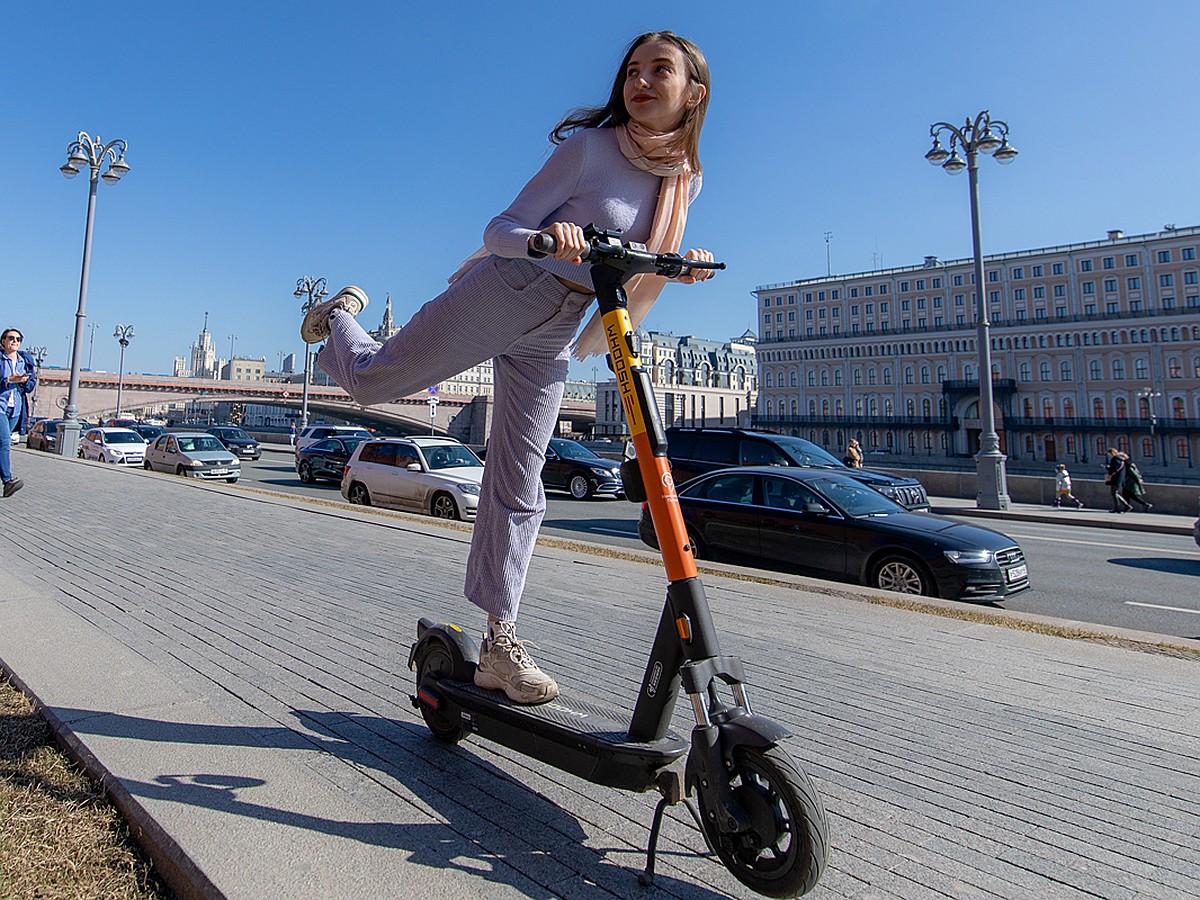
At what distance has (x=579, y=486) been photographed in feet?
67.7

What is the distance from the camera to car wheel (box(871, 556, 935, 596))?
7.77 metres

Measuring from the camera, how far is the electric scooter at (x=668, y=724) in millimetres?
1600

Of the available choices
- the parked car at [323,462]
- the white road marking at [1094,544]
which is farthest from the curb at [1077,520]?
the parked car at [323,462]

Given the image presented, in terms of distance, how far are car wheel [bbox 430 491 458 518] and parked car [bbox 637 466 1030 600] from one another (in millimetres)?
5856

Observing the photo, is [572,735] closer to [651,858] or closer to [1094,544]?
[651,858]

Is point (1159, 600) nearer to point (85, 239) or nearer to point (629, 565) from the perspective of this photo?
point (629, 565)

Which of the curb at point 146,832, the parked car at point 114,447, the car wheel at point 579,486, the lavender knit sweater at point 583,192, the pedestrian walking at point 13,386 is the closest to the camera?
the curb at point 146,832

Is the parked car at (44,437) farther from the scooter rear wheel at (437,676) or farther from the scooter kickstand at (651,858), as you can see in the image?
the scooter kickstand at (651,858)

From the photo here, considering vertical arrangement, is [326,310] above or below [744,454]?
below

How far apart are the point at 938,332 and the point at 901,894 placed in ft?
348

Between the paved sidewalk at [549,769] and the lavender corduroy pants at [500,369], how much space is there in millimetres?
625

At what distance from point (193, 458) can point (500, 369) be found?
22626 millimetres

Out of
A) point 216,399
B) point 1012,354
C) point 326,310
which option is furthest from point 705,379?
point 326,310

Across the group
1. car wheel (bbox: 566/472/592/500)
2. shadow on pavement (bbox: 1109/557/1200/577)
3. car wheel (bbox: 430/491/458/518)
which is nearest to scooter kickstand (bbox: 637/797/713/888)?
shadow on pavement (bbox: 1109/557/1200/577)
